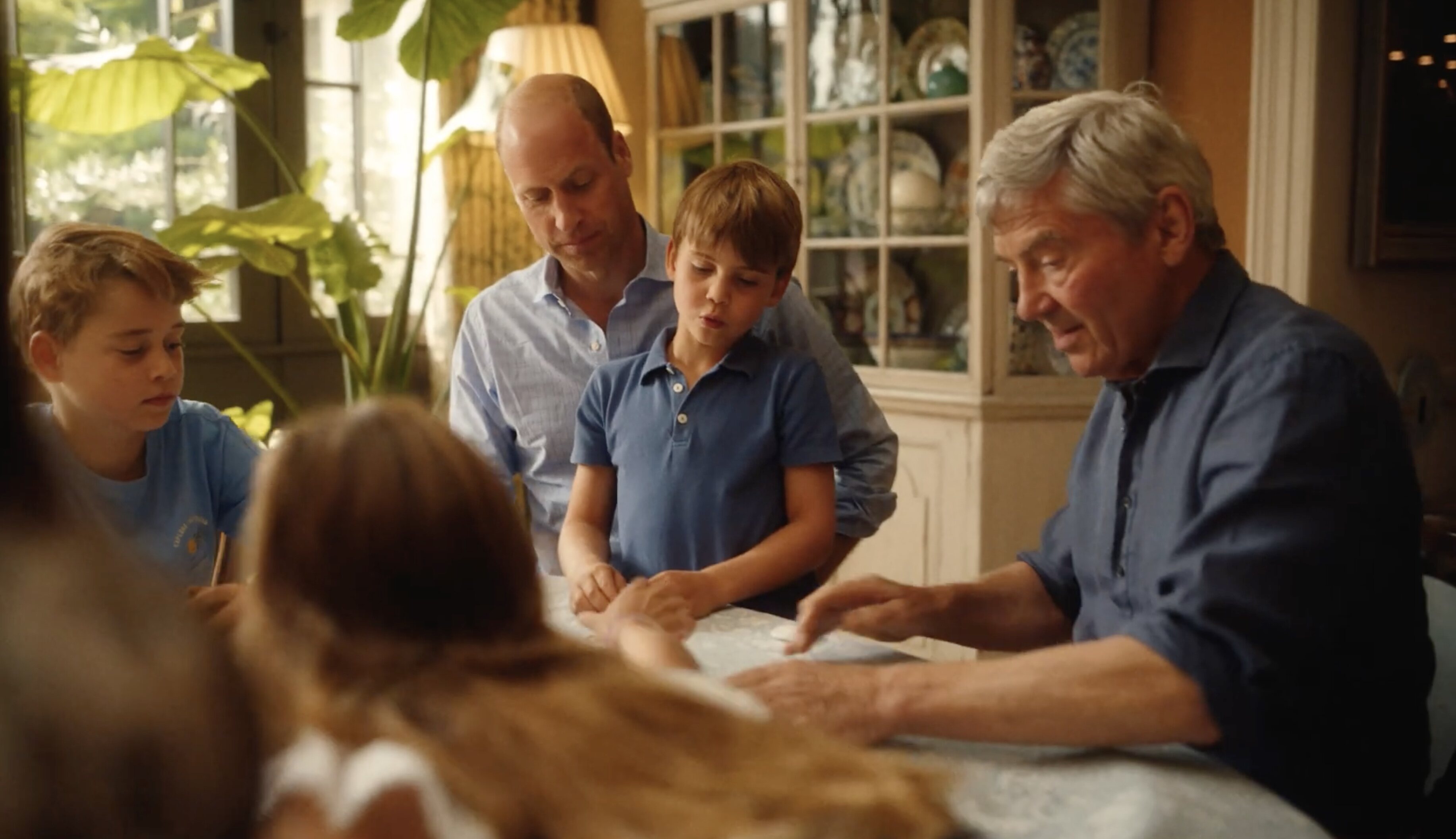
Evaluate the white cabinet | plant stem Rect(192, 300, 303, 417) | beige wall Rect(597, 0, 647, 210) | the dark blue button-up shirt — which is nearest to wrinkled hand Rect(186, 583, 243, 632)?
the dark blue button-up shirt

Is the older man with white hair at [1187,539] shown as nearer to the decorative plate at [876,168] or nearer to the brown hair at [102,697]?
the brown hair at [102,697]

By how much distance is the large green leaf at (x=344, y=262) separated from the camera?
3184 millimetres

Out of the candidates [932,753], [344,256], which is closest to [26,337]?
[932,753]

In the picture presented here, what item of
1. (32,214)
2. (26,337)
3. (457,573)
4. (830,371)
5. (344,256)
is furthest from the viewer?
(32,214)

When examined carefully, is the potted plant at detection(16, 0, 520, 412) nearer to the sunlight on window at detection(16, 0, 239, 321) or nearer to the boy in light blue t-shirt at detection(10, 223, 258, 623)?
the sunlight on window at detection(16, 0, 239, 321)

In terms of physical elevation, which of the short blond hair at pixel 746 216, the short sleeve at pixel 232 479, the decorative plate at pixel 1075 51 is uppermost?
the decorative plate at pixel 1075 51

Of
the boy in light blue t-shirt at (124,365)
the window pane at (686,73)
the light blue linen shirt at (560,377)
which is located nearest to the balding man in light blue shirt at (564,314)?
the light blue linen shirt at (560,377)

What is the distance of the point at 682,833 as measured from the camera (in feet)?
2.28

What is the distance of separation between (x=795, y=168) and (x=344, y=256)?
1335 millimetres

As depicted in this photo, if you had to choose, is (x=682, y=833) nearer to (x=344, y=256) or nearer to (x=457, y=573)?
(x=457, y=573)

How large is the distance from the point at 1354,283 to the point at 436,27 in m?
2.27

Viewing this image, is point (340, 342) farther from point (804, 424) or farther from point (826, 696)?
point (826, 696)

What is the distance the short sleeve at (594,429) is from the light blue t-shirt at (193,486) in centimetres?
43

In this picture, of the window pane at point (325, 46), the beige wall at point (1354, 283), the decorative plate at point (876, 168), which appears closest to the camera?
the beige wall at point (1354, 283)
